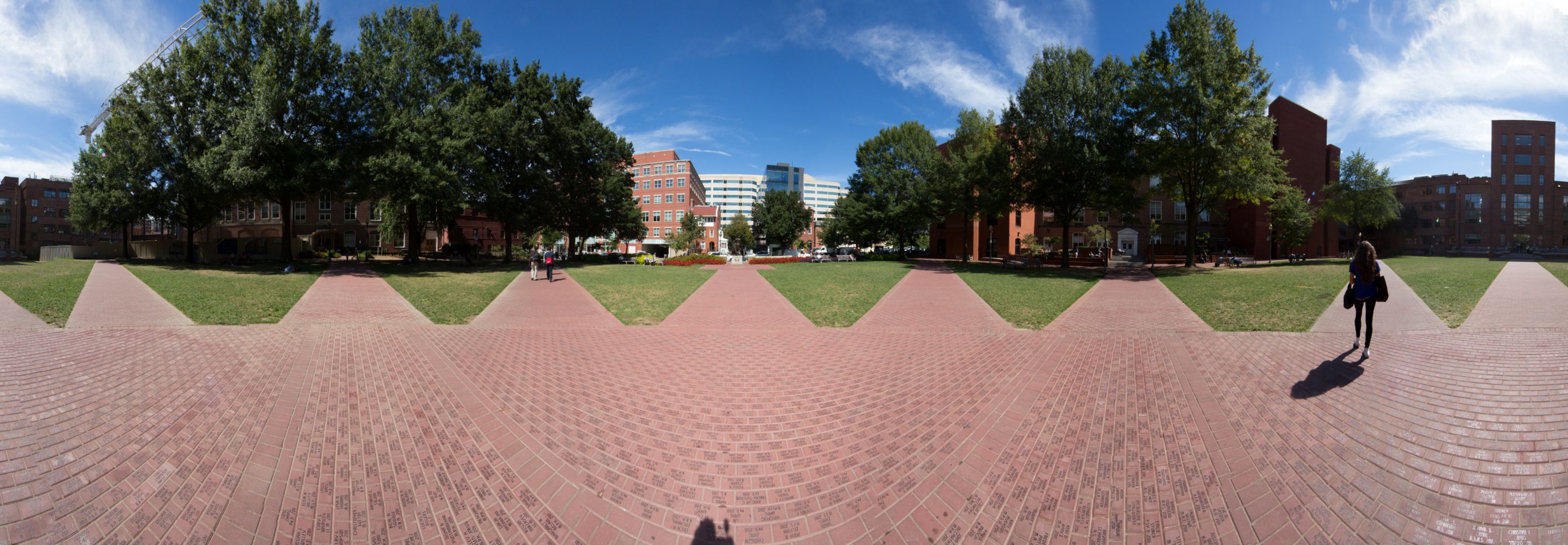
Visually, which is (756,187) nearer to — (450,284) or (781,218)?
(781,218)

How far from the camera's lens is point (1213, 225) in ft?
176

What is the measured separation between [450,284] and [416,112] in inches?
564

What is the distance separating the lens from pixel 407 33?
28.6 meters

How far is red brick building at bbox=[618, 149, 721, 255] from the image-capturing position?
9212cm

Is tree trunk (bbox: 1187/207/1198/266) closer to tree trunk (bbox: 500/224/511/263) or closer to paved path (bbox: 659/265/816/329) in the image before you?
paved path (bbox: 659/265/816/329)

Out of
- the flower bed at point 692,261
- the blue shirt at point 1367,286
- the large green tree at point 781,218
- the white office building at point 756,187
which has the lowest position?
the blue shirt at point 1367,286

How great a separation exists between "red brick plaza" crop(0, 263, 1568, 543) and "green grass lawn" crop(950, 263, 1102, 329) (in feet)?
12.3

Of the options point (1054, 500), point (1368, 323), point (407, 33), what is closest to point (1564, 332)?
point (1368, 323)

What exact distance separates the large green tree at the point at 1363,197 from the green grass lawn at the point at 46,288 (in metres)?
62.7

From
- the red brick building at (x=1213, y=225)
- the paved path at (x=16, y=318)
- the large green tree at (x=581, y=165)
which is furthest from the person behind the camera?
the red brick building at (x=1213, y=225)

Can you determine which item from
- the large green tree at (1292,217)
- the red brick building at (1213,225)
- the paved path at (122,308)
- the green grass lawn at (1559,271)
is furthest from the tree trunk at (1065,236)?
the paved path at (122,308)

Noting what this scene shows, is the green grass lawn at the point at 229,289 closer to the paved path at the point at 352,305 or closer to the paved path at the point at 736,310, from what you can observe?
the paved path at the point at 352,305

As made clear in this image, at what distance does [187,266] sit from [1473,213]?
137705mm

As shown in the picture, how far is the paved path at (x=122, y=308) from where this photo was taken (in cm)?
964
